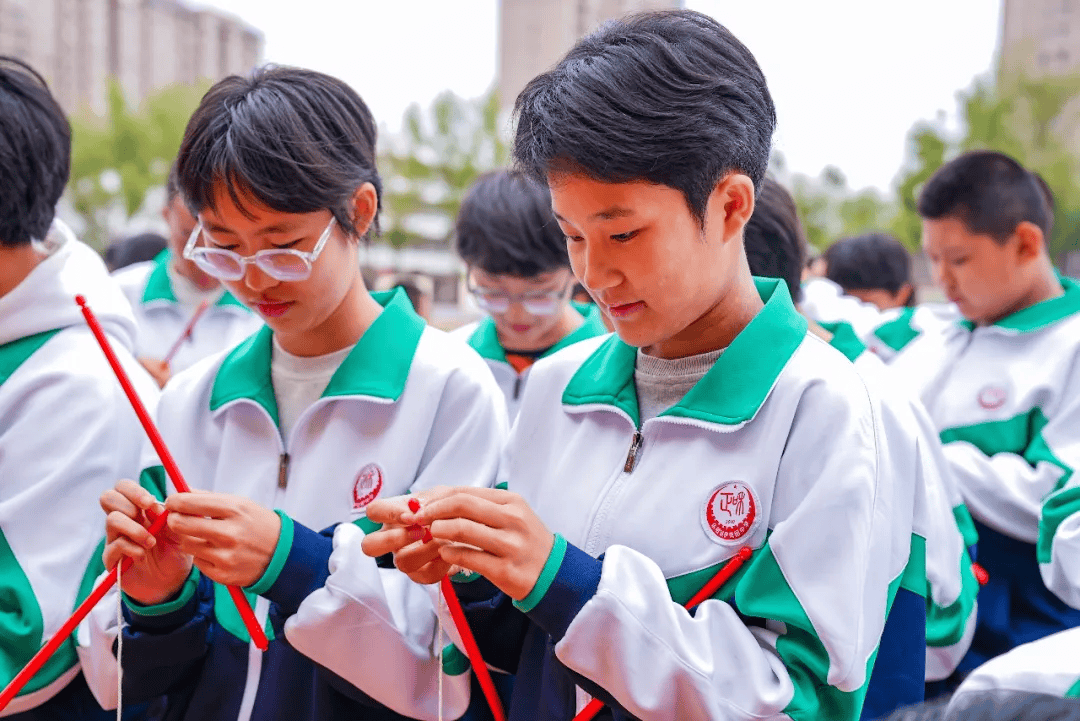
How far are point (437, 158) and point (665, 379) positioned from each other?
18.0 m

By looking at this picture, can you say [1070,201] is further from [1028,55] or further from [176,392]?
[176,392]

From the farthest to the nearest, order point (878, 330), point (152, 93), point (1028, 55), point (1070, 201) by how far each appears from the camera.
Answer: point (152, 93), point (1028, 55), point (1070, 201), point (878, 330)

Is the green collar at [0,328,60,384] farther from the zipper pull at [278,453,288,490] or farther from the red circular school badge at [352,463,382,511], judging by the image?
the red circular school badge at [352,463,382,511]

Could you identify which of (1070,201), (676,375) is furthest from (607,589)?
(1070,201)

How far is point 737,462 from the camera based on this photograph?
1285 mm

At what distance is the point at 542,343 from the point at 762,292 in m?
1.27

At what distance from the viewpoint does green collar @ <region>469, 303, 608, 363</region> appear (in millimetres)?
2658

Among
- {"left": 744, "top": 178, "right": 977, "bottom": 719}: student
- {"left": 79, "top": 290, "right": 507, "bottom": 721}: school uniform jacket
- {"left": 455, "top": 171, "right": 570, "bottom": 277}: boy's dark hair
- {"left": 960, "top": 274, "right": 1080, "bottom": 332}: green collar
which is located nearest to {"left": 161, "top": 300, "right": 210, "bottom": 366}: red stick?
{"left": 455, "top": 171, "right": 570, "bottom": 277}: boy's dark hair

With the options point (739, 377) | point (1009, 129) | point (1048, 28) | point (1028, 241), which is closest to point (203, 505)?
point (739, 377)

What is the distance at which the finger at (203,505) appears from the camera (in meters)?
1.41

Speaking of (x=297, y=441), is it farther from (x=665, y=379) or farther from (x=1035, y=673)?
(x=1035, y=673)

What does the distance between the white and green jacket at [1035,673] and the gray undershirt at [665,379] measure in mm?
678

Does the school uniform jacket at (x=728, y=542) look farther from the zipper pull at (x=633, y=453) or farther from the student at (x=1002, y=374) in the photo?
the student at (x=1002, y=374)

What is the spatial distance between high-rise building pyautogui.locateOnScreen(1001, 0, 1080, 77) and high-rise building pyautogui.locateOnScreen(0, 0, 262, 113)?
525 inches
